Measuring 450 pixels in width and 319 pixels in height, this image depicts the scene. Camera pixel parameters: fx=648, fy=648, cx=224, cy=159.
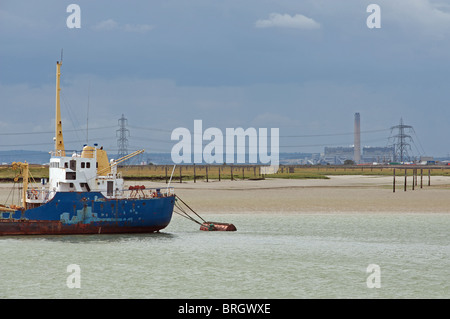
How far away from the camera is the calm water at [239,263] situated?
26.2 metres

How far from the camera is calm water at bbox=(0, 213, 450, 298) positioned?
2619 cm

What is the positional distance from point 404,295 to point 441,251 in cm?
1117

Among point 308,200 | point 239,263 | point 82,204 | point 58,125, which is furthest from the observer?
point 308,200

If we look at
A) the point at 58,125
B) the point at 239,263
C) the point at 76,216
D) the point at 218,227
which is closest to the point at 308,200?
the point at 218,227

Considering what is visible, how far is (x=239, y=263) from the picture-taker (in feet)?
104

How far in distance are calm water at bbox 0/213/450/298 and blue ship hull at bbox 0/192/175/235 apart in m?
0.78

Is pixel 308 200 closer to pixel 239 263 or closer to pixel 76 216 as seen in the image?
pixel 76 216

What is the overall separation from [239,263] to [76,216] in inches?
518

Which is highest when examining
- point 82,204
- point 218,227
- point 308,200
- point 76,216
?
point 82,204

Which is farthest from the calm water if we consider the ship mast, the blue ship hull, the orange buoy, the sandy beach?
the sandy beach
